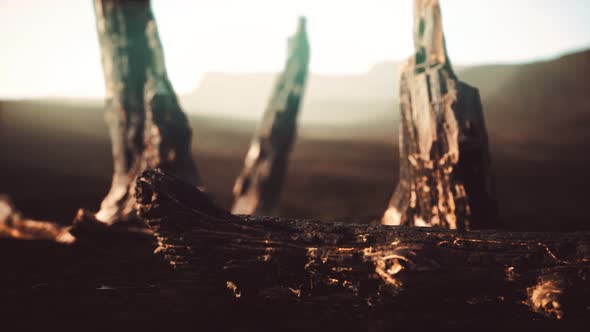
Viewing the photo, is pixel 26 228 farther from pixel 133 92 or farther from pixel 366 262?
pixel 366 262

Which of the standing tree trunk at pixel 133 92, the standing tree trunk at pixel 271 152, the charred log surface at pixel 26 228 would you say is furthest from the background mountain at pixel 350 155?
the standing tree trunk at pixel 133 92

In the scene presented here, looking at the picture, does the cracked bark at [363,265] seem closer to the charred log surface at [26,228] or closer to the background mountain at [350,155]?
the charred log surface at [26,228]

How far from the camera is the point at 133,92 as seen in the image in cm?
356

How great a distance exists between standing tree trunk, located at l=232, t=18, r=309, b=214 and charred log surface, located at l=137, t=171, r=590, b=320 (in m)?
2.72

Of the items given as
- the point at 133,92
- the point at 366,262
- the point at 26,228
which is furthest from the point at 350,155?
the point at 366,262

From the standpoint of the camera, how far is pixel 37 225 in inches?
142

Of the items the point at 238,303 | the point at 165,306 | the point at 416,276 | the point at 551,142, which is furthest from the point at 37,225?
the point at 551,142

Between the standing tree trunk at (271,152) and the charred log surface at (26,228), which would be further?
the standing tree trunk at (271,152)

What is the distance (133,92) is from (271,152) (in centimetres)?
163

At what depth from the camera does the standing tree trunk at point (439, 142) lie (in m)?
2.44

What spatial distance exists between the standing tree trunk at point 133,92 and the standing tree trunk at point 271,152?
108cm

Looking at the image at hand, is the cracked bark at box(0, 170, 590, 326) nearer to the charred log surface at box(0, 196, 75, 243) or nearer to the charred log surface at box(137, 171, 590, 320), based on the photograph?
the charred log surface at box(137, 171, 590, 320)

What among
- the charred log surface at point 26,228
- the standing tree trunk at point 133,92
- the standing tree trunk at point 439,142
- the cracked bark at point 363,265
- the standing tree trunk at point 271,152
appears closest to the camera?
the cracked bark at point 363,265

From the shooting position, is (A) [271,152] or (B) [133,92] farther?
(A) [271,152]
